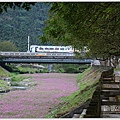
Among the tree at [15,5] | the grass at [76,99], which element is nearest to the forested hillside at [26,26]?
the tree at [15,5]

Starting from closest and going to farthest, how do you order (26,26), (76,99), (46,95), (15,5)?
(15,5) → (26,26) → (76,99) → (46,95)

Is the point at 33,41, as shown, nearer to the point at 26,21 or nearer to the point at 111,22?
the point at 26,21

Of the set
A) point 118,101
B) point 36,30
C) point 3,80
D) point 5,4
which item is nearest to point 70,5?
Answer: point 5,4

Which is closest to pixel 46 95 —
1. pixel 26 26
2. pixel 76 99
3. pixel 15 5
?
pixel 76 99

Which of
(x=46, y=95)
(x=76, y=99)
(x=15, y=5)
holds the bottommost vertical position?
(x=46, y=95)

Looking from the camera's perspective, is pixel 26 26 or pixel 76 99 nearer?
pixel 26 26

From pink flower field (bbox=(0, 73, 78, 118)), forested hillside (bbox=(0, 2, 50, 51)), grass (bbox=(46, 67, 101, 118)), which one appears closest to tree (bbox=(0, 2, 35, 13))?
forested hillside (bbox=(0, 2, 50, 51))

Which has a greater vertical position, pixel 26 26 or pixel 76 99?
pixel 26 26

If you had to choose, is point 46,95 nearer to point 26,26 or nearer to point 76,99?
point 76,99

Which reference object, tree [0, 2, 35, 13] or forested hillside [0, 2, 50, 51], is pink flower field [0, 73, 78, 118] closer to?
forested hillside [0, 2, 50, 51]

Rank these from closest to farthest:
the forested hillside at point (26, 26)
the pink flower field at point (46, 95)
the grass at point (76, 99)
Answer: the forested hillside at point (26, 26)
the grass at point (76, 99)
the pink flower field at point (46, 95)

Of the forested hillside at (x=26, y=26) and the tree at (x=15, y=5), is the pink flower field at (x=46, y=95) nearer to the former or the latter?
the forested hillside at (x=26, y=26)

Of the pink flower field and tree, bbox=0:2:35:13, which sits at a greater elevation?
tree, bbox=0:2:35:13
